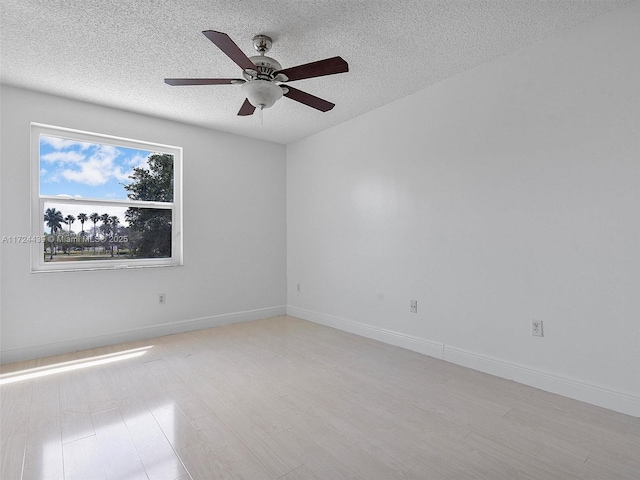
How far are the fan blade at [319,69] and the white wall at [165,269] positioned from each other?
2393mm

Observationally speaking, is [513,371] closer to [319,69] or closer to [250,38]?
[319,69]

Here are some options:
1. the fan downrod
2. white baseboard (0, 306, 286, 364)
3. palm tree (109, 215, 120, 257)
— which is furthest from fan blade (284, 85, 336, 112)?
white baseboard (0, 306, 286, 364)

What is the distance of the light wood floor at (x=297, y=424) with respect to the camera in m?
1.61

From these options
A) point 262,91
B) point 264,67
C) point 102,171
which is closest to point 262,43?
point 264,67

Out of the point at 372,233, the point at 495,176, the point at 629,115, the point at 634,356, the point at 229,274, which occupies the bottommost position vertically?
the point at 634,356

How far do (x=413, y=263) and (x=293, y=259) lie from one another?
2.07 meters

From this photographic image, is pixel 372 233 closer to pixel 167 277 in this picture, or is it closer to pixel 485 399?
pixel 485 399

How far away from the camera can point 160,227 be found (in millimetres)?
4020

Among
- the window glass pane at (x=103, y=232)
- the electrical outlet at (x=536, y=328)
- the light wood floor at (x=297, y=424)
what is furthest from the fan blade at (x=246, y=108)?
the electrical outlet at (x=536, y=328)

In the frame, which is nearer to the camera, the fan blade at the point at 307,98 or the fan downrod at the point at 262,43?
the fan downrod at the point at 262,43

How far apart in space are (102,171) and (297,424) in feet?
10.9

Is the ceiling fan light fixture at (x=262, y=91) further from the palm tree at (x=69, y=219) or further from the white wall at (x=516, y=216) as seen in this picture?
the palm tree at (x=69, y=219)

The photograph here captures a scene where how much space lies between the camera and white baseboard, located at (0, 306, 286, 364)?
3105mm

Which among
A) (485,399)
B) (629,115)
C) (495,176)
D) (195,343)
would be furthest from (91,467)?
(629,115)
